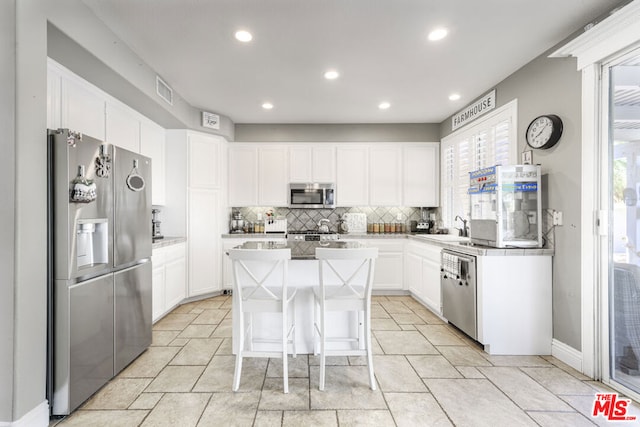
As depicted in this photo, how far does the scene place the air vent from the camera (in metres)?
3.38

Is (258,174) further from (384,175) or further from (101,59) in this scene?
(101,59)

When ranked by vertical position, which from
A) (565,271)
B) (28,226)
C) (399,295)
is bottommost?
(399,295)

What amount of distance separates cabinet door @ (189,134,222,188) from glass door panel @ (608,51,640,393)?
4445 mm

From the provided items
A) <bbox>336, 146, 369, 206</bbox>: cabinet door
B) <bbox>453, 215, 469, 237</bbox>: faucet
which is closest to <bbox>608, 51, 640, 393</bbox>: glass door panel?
<bbox>453, 215, 469, 237</bbox>: faucet

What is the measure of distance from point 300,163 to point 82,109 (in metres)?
2.98

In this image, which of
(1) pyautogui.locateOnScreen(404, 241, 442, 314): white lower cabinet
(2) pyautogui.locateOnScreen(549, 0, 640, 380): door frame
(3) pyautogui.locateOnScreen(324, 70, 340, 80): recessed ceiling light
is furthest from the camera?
(1) pyautogui.locateOnScreen(404, 241, 442, 314): white lower cabinet

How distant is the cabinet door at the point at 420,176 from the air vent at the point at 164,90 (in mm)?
3489

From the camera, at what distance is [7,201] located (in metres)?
1.71

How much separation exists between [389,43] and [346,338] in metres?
2.54

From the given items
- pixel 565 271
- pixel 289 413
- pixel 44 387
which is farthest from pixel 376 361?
pixel 44 387

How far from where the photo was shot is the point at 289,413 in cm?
198

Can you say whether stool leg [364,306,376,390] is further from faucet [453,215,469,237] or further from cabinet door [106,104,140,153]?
cabinet door [106,104,140,153]

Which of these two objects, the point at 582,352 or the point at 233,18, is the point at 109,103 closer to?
the point at 233,18

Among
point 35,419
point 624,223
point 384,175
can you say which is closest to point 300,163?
point 384,175
